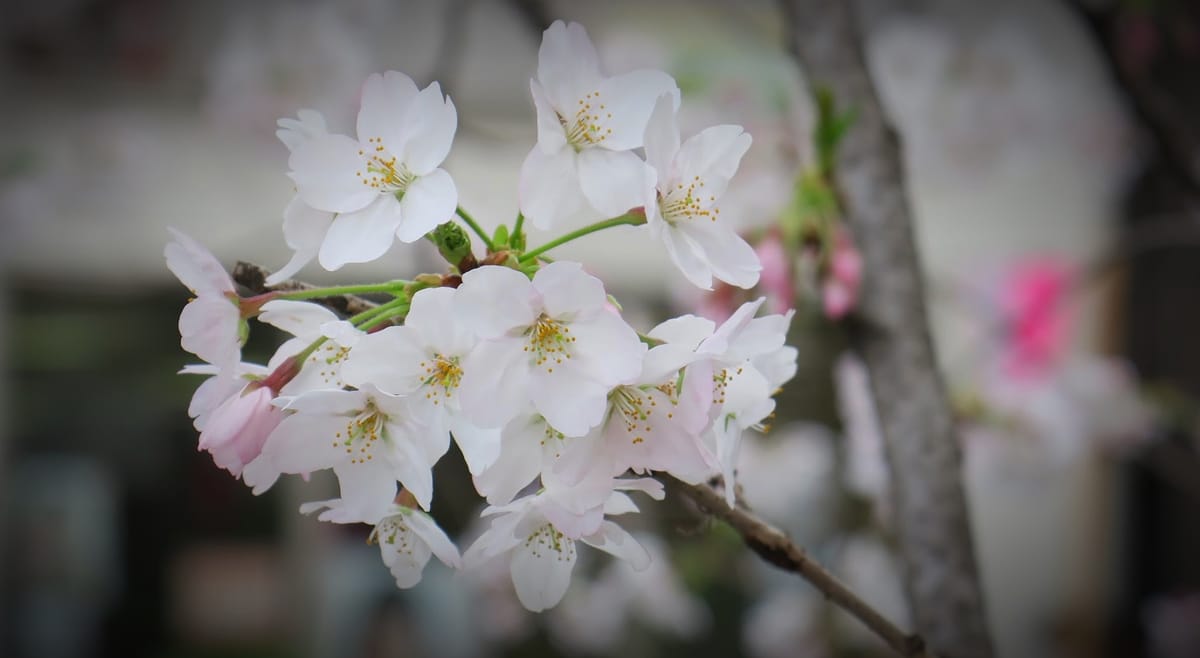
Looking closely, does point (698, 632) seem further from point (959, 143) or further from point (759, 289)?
point (759, 289)

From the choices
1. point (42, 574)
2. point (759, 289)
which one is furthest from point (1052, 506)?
point (42, 574)

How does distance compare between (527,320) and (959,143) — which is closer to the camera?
(527,320)

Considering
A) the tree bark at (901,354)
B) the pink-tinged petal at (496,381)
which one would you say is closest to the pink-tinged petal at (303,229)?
the pink-tinged petal at (496,381)

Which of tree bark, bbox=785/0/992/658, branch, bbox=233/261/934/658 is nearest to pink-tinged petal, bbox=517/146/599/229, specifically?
branch, bbox=233/261/934/658

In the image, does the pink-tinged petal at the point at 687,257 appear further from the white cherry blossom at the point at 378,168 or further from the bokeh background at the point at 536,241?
the bokeh background at the point at 536,241

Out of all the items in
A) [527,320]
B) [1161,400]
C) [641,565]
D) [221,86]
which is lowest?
[1161,400]
